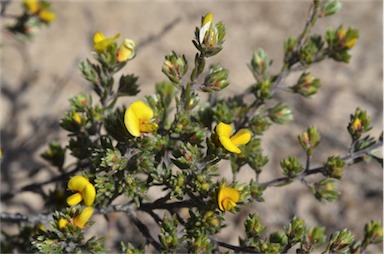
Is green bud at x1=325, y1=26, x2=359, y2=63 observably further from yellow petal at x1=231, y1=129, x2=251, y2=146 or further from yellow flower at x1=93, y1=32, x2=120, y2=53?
yellow flower at x1=93, y1=32, x2=120, y2=53

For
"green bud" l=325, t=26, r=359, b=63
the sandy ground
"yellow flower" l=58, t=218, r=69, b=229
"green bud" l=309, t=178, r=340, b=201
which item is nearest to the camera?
"yellow flower" l=58, t=218, r=69, b=229

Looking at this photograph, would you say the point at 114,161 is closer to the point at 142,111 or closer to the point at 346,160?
the point at 142,111

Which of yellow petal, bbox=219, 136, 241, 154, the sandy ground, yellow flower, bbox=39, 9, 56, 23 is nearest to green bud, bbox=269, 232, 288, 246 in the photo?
yellow petal, bbox=219, 136, 241, 154

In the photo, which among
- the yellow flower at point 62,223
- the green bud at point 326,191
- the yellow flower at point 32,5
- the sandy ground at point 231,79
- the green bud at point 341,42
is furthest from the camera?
the sandy ground at point 231,79

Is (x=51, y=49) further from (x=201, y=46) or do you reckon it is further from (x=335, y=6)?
(x=201, y=46)

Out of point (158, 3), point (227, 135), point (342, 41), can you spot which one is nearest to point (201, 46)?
point (227, 135)

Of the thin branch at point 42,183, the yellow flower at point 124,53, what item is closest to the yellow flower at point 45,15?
the thin branch at point 42,183

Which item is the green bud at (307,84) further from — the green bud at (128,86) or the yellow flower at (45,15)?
the yellow flower at (45,15)
